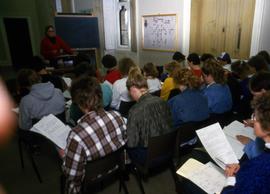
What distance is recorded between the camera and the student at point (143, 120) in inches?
69.3

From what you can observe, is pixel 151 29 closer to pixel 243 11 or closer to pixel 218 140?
pixel 243 11

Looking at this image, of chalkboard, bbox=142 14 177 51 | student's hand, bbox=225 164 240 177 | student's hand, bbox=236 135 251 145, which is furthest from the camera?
chalkboard, bbox=142 14 177 51

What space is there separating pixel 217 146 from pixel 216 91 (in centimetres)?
107

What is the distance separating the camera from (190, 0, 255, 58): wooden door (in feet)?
13.7

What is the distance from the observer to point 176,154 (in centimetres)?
185

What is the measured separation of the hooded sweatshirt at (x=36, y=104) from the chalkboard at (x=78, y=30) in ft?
12.3

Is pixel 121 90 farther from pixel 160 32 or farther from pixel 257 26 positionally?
pixel 160 32

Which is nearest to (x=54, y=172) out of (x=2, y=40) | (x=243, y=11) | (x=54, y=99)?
(x=54, y=99)

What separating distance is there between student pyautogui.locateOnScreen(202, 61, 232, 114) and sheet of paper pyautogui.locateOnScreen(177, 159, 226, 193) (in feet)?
3.42

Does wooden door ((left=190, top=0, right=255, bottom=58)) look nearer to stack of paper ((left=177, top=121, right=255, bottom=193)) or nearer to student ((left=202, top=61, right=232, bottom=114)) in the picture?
student ((left=202, top=61, right=232, bottom=114))

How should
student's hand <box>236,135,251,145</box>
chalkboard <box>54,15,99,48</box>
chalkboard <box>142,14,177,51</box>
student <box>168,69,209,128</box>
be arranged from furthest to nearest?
chalkboard <box>54,15,99,48</box> < chalkboard <box>142,14,177,51</box> < student <box>168,69,209,128</box> < student's hand <box>236,135,251,145</box>

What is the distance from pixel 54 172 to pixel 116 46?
5.11m

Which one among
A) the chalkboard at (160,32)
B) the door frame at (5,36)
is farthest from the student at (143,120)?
the door frame at (5,36)

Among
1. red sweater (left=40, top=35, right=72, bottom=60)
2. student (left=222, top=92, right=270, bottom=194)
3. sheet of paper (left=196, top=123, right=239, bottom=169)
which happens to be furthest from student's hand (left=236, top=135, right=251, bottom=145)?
red sweater (left=40, top=35, right=72, bottom=60)
